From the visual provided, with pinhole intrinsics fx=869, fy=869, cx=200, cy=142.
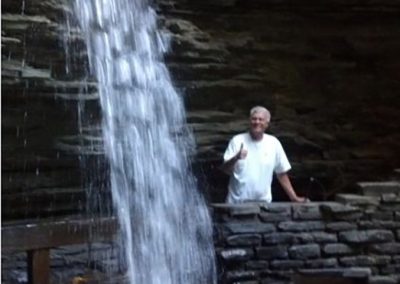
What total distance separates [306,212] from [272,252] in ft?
1.04

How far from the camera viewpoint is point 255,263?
5176mm

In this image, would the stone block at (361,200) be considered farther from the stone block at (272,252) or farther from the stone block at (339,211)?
the stone block at (272,252)

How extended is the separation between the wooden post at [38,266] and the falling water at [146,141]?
4.85 ft

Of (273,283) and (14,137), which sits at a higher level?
(14,137)

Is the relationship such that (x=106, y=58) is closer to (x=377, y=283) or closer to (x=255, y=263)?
(x=255, y=263)

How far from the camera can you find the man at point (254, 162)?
5.16 m

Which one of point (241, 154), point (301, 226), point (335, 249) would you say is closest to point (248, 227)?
point (301, 226)

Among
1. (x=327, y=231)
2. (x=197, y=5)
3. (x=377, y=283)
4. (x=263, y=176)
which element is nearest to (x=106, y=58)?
(x=197, y=5)

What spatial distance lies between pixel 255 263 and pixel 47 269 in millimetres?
1854

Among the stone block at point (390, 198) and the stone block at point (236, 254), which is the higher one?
the stone block at point (390, 198)

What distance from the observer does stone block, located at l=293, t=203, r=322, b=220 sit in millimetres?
5215

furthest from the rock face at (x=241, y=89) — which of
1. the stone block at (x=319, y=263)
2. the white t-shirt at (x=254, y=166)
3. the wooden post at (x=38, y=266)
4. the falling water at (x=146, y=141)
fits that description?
the wooden post at (x=38, y=266)

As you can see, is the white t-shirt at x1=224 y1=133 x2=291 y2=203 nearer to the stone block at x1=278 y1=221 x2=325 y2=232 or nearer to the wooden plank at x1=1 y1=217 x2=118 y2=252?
the stone block at x1=278 y1=221 x2=325 y2=232

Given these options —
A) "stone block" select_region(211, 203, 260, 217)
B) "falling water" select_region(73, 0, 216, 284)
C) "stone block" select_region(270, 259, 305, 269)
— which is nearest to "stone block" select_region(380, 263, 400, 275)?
"stone block" select_region(270, 259, 305, 269)
